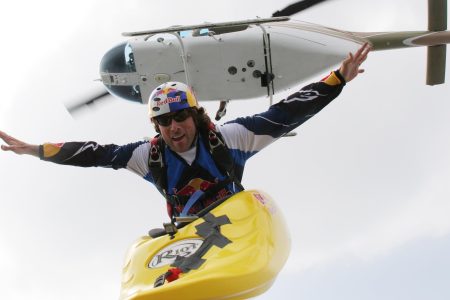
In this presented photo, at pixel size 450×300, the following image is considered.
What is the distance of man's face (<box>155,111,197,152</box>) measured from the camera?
799 centimetres

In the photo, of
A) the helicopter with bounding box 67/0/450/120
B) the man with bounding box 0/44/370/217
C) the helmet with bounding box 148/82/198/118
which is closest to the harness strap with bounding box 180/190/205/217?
the man with bounding box 0/44/370/217

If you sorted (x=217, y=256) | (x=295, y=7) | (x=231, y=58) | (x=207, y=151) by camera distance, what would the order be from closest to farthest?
(x=217, y=256) < (x=207, y=151) < (x=295, y=7) < (x=231, y=58)

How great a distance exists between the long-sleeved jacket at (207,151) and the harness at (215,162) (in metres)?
0.05

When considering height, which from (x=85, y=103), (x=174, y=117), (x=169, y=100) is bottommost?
(x=85, y=103)

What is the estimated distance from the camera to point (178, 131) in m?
8.00

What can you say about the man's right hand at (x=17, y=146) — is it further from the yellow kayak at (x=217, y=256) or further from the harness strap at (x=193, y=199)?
the harness strap at (x=193, y=199)

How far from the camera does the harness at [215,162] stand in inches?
315

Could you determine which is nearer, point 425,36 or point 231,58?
point 231,58

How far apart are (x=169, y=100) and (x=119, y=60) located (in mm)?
12097

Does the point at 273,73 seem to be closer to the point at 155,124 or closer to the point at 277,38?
the point at 277,38

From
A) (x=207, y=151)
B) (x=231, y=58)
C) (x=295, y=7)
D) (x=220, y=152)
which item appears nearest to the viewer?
(x=220, y=152)

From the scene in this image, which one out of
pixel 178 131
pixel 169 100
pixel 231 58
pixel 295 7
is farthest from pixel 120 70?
pixel 178 131

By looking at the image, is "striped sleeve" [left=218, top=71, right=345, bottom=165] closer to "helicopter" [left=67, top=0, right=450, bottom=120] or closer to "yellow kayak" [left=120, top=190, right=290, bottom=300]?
"yellow kayak" [left=120, top=190, right=290, bottom=300]

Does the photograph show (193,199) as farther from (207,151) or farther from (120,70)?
(120,70)
